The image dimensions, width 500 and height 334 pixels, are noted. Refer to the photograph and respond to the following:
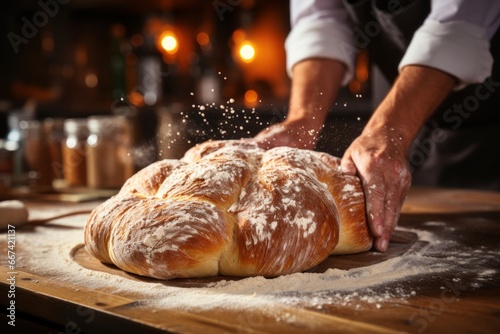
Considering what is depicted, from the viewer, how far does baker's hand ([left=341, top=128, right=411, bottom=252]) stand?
3.93 feet

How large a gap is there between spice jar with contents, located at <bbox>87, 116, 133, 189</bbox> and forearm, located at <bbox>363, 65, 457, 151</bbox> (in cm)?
108

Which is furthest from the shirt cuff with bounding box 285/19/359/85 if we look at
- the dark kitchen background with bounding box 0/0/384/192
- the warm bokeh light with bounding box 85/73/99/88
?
the warm bokeh light with bounding box 85/73/99/88

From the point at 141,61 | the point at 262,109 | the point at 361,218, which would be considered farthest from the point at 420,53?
the point at 141,61

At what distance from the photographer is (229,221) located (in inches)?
40.8

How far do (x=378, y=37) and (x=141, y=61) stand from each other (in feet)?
11.2

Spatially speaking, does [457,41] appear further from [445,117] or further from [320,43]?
[445,117]

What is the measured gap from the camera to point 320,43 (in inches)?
77.0

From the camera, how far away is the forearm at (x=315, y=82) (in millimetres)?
1743

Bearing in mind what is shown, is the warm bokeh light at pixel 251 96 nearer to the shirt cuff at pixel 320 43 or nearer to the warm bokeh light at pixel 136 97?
the warm bokeh light at pixel 136 97

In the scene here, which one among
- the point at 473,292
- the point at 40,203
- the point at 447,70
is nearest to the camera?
the point at 473,292

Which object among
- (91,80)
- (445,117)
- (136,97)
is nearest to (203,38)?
(136,97)

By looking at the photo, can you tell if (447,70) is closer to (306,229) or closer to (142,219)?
(306,229)

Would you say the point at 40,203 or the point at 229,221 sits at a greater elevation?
the point at 229,221

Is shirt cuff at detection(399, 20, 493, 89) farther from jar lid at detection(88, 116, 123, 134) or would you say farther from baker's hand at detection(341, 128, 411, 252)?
jar lid at detection(88, 116, 123, 134)
